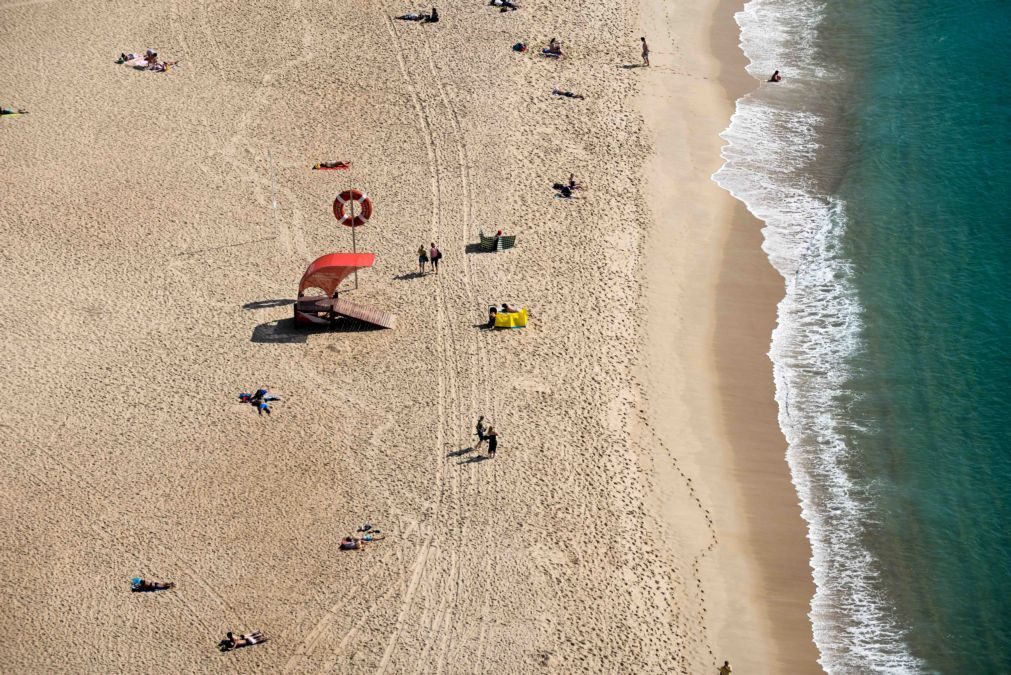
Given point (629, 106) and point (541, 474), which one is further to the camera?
point (629, 106)

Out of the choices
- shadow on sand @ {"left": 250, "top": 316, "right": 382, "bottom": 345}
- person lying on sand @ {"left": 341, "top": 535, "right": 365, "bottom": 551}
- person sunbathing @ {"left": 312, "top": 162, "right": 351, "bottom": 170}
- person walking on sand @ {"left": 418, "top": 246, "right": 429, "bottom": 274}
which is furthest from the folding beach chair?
person lying on sand @ {"left": 341, "top": 535, "right": 365, "bottom": 551}

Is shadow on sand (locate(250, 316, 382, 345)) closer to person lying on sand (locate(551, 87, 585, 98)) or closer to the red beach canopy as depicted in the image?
the red beach canopy

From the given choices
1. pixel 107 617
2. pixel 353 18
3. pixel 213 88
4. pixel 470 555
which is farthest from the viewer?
pixel 353 18

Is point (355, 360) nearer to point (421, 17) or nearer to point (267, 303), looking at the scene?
point (267, 303)

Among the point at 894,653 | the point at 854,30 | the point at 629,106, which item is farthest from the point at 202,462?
the point at 854,30

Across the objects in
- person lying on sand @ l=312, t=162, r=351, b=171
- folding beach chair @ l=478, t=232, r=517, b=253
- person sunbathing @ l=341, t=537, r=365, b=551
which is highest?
person lying on sand @ l=312, t=162, r=351, b=171

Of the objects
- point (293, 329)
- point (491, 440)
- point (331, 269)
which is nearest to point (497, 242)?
point (331, 269)

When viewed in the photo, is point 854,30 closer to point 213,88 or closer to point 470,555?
point 213,88
